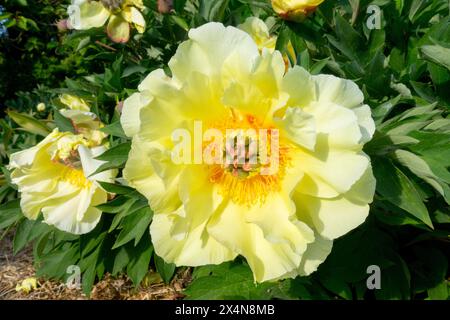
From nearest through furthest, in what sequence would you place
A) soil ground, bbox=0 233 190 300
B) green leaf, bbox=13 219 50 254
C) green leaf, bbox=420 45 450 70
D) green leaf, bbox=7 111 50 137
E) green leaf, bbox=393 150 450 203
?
green leaf, bbox=393 150 450 203 → green leaf, bbox=420 45 450 70 → green leaf, bbox=7 111 50 137 → green leaf, bbox=13 219 50 254 → soil ground, bbox=0 233 190 300

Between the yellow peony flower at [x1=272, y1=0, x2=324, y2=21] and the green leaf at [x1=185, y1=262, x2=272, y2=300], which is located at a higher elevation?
the yellow peony flower at [x1=272, y1=0, x2=324, y2=21]

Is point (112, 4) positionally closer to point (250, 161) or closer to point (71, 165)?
point (71, 165)

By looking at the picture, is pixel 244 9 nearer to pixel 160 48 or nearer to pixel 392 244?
pixel 160 48

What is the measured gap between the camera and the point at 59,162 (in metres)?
1.49

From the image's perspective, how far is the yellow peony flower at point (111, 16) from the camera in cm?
154

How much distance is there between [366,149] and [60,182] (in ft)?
3.23

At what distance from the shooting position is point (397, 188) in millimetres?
1106

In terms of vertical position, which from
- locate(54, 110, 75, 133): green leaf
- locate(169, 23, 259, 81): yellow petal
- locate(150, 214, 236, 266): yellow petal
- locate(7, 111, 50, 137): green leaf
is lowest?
locate(7, 111, 50, 137): green leaf

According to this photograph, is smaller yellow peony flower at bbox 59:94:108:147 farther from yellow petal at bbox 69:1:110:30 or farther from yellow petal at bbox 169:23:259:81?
yellow petal at bbox 169:23:259:81

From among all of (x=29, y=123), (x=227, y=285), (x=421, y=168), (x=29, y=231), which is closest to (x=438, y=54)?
(x=421, y=168)

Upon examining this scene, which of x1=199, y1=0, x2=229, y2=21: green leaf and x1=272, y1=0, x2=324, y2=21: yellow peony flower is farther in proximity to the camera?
x1=199, y1=0, x2=229, y2=21: green leaf

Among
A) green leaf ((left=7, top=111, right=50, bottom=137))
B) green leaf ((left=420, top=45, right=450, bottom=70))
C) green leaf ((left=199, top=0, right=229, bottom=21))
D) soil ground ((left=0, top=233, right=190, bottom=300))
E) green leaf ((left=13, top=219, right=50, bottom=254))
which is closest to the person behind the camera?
green leaf ((left=420, top=45, right=450, bottom=70))

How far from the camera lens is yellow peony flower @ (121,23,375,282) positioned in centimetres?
97

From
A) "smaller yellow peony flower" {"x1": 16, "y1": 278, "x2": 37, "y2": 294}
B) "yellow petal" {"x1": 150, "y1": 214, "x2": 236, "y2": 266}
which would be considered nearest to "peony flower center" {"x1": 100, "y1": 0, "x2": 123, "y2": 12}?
"yellow petal" {"x1": 150, "y1": 214, "x2": 236, "y2": 266}
